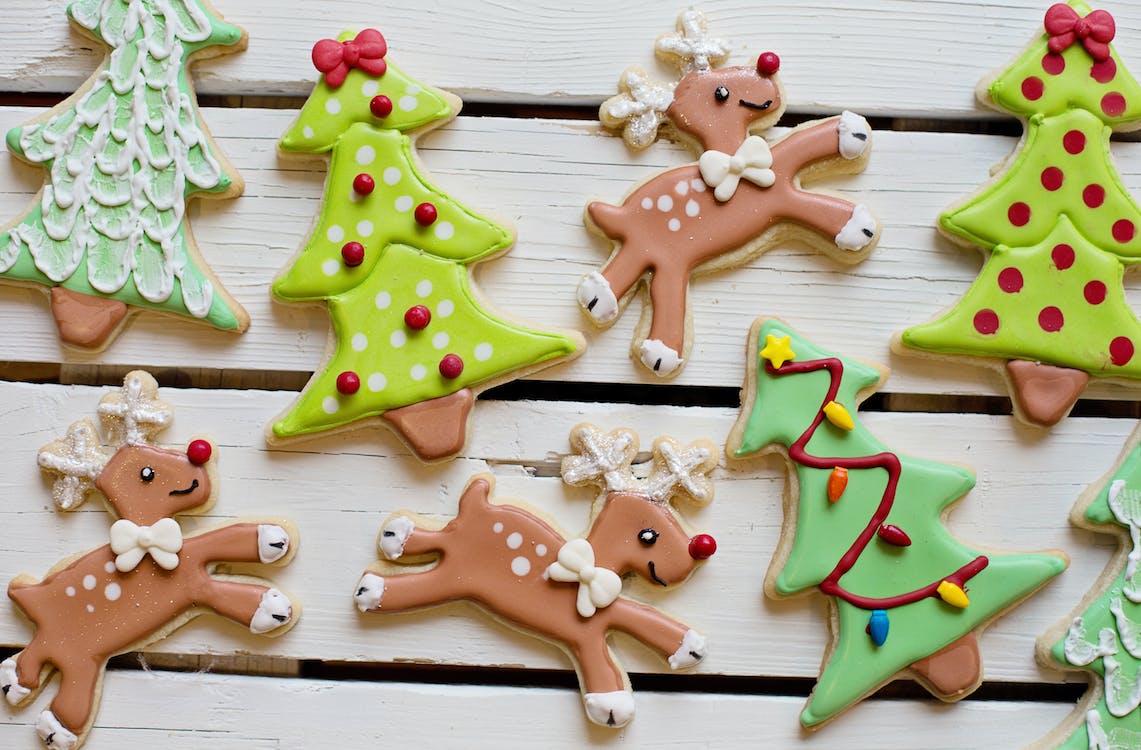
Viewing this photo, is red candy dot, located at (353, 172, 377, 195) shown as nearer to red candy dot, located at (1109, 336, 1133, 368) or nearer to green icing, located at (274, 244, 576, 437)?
green icing, located at (274, 244, 576, 437)

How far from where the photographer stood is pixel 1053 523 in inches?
42.3

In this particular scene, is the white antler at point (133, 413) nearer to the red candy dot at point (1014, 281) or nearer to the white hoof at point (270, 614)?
the white hoof at point (270, 614)

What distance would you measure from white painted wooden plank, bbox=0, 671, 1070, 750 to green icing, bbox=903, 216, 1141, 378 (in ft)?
1.26

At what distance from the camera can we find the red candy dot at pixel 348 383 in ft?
3.37

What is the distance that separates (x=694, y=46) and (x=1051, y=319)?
489 millimetres

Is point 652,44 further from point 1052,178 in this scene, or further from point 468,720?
point 468,720

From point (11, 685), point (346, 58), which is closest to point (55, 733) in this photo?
point (11, 685)

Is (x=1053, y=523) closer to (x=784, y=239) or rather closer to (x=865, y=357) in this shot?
(x=865, y=357)

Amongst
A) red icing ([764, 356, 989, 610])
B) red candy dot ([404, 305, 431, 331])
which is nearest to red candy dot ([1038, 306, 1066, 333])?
red icing ([764, 356, 989, 610])

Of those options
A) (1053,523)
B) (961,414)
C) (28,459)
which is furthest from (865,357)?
(28,459)

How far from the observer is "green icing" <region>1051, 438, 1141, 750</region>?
3.38ft

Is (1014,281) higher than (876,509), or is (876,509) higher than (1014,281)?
(1014,281)

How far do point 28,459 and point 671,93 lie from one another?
32.5 inches

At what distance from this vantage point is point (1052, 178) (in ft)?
3.49
